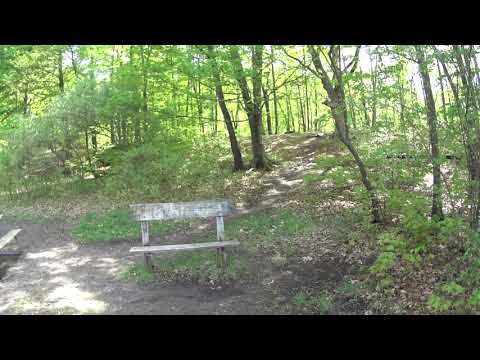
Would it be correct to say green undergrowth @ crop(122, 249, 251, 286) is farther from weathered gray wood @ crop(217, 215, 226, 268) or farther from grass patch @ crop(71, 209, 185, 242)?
grass patch @ crop(71, 209, 185, 242)

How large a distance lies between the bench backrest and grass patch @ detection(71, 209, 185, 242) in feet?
8.03

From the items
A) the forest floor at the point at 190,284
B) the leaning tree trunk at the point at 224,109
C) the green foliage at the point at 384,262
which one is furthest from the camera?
the leaning tree trunk at the point at 224,109

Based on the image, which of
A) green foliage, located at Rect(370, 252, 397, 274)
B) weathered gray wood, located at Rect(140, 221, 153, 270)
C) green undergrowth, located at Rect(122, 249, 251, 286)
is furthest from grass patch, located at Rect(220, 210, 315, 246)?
green foliage, located at Rect(370, 252, 397, 274)

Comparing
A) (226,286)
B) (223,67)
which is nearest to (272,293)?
(226,286)

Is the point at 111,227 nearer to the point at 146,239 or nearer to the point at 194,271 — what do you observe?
the point at 146,239

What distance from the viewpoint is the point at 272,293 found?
5.14 meters

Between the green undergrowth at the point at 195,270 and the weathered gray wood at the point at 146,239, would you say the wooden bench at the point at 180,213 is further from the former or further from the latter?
the green undergrowth at the point at 195,270

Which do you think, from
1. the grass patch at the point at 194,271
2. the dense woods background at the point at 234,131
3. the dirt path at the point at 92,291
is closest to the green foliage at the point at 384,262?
the dense woods background at the point at 234,131

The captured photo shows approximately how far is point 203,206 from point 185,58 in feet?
18.2

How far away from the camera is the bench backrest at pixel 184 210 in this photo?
5988mm

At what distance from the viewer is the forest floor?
481cm

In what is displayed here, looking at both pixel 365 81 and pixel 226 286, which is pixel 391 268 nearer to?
pixel 226 286

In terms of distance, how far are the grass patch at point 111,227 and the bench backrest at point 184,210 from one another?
2.45 meters

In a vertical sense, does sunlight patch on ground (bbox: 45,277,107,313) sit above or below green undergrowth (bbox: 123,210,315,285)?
below
